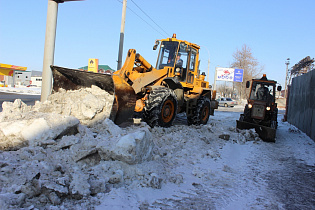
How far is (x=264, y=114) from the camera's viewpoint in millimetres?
10891

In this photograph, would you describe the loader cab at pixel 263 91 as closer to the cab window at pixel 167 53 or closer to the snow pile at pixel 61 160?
the cab window at pixel 167 53

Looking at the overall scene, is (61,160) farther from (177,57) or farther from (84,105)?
(177,57)

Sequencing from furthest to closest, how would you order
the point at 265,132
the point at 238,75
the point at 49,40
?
the point at 238,75, the point at 265,132, the point at 49,40

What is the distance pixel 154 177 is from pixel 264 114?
8.32m

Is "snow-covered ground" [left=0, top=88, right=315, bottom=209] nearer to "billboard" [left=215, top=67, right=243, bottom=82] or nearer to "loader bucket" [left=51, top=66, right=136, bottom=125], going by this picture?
"loader bucket" [left=51, top=66, right=136, bottom=125]

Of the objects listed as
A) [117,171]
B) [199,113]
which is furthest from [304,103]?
[117,171]

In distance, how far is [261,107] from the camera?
1095 centimetres

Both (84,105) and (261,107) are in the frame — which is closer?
(84,105)

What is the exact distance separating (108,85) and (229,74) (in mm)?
39811

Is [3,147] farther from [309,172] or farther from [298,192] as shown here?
[309,172]

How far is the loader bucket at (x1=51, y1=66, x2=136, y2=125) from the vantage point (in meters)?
6.65

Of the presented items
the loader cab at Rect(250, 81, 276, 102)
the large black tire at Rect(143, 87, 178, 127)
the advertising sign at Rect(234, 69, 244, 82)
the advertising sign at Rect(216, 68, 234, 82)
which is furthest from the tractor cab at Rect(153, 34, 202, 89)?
the advertising sign at Rect(234, 69, 244, 82)

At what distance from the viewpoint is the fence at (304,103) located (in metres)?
10.4

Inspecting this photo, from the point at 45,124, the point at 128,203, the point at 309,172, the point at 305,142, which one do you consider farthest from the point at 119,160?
the point at 305,142
